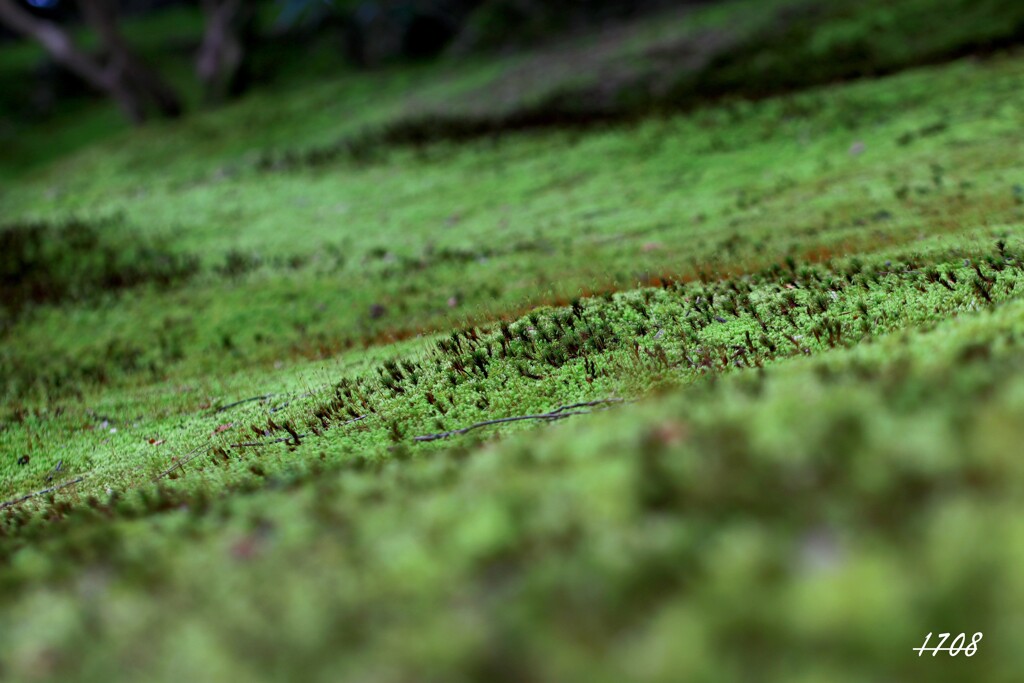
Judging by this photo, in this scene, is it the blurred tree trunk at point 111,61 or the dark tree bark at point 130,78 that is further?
the dark tree bark at point 130,78

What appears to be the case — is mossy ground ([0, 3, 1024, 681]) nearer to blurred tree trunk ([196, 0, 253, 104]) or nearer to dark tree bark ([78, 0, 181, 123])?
dark tree bark ([78, 0, 181, 123])

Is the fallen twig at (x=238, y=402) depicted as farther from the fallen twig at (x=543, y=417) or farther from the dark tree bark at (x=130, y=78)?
the dark tree bark at (x=130, y=78)

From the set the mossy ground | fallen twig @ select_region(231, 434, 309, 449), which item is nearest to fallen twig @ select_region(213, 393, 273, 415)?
the mossy ground

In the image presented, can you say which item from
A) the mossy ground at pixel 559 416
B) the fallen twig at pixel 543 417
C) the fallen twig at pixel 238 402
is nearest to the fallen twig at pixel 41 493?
the mossy ground at pixel 559 416

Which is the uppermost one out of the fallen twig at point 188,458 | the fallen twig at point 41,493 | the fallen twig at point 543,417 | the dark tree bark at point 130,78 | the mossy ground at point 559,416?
the dark tree bark at point 130,78

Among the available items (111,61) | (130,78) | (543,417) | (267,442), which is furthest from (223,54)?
(543,417)

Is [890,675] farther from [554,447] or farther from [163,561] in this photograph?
[163,561]

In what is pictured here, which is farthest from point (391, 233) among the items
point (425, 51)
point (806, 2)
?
point (425, 51)
